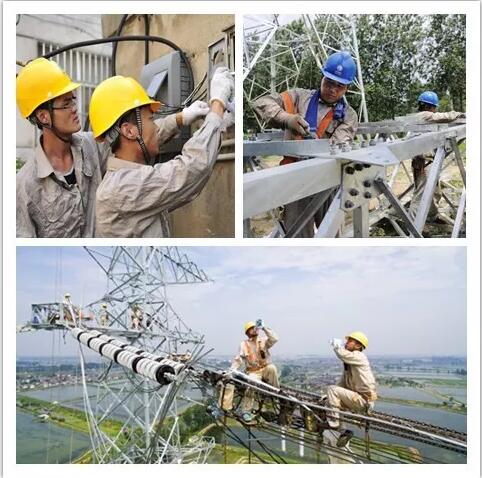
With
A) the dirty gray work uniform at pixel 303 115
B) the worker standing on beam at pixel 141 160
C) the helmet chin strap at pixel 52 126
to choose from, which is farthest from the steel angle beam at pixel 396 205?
the helmet chin strap at pixel 52 126

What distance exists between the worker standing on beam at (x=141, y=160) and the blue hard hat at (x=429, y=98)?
1.45 meters

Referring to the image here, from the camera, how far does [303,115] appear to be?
143 inches

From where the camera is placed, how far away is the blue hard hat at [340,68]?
3621mm


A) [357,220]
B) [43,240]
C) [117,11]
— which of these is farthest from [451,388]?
[117,11]

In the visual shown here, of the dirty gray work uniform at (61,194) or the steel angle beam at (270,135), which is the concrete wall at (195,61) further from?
the dirty gray work uniform at (61,194)

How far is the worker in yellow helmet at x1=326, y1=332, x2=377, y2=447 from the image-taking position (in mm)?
3697

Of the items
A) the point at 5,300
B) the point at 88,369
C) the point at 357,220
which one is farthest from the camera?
the point at 88,369

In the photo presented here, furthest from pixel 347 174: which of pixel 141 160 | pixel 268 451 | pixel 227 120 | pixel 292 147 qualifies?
pixel 268 451

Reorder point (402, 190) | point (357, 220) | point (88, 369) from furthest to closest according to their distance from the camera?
point (402, 190) < point (88, 369) < point (357, 220)

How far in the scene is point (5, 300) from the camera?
12.8ft

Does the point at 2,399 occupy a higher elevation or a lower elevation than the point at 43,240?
lower

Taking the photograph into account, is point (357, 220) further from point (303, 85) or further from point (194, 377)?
point (194, 377)
